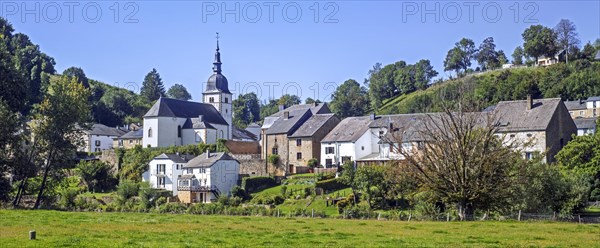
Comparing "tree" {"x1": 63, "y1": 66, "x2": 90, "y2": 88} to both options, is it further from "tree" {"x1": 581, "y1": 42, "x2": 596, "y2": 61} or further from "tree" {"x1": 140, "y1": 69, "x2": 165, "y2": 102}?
"tree" {"x1": 581, "y1": 42, "x2": 596, "y2": 61}

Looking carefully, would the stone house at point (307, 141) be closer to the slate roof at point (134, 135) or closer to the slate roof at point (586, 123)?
the slate roof at point (134, 135)

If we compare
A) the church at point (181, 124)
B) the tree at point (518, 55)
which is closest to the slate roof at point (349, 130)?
the church at point (181, 124)

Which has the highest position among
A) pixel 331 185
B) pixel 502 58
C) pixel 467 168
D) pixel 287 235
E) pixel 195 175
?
pixel 502 58

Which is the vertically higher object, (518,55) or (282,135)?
(518,55)

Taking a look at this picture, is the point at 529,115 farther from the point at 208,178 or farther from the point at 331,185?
the point at 208,178

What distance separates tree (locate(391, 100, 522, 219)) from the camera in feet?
133

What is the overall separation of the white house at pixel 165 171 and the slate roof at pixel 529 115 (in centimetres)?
3517

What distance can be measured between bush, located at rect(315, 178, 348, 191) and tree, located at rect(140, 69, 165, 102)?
105655 mm

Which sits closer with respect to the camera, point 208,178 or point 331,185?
point 331,185

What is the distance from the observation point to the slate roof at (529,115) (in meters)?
69.3

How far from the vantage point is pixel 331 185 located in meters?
66.2

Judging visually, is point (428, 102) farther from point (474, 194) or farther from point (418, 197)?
point (474, 194)

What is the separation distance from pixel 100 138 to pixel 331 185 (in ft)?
175

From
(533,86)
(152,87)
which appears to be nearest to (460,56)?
(533,86)
